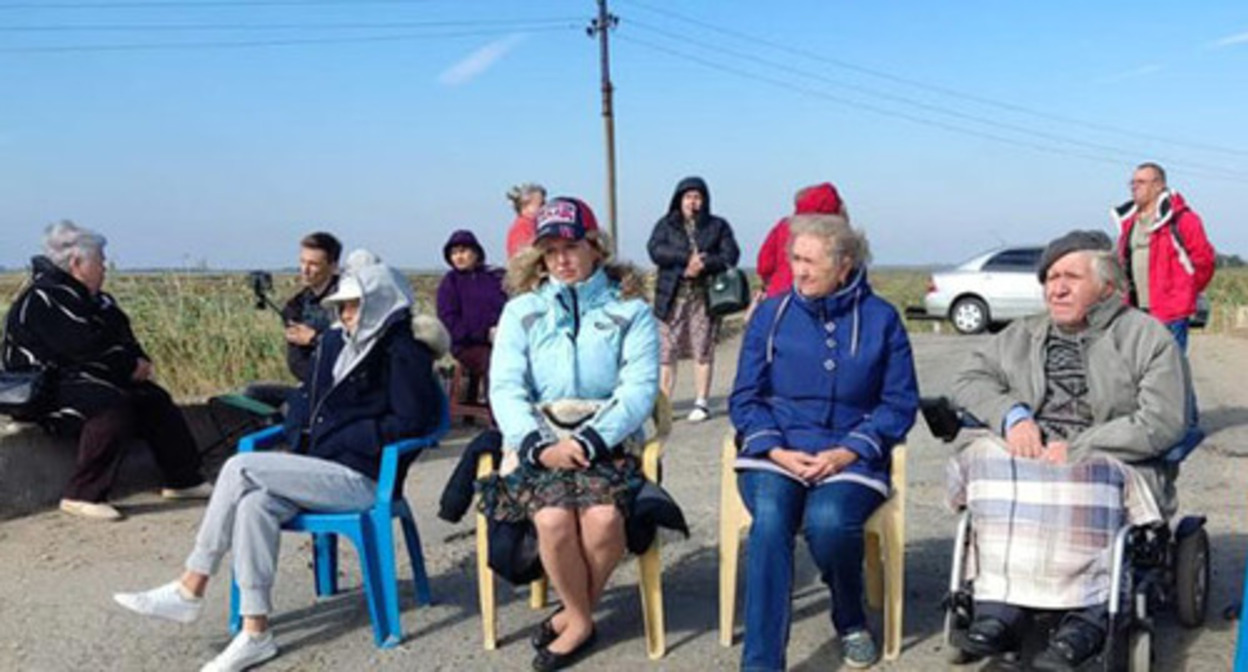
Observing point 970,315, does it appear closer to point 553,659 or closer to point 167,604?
point 553,659

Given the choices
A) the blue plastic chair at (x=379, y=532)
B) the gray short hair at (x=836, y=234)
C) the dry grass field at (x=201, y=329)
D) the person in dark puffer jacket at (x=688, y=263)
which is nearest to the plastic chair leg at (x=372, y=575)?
the blue plastic chair at (x=379, y=532)

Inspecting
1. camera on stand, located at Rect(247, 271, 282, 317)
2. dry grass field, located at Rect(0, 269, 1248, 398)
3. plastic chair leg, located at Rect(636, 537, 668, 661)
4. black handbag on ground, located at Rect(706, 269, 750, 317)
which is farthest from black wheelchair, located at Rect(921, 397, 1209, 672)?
dry grass field, located at Rect(0, 269, 1248, 398)

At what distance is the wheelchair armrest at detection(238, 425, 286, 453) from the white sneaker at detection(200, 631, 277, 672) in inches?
29.4

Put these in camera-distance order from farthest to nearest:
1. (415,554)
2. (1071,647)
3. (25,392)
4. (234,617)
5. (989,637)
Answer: (25,392) → (415,554) → (234,617) → (989,637) → (1071,647)

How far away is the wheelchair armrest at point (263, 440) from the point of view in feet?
14.7

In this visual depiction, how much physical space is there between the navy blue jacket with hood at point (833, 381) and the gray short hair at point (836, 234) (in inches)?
3.3

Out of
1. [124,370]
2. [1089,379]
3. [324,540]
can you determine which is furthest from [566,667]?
[124,370]

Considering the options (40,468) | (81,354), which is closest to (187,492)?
(40,468)

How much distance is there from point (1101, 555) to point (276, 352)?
7088 mm

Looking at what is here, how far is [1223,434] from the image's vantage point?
8.21 metres

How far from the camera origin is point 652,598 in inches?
159

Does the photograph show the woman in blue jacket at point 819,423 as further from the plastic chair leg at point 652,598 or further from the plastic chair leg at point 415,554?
the plastic chair leg at point 415,554

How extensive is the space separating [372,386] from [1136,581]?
2.70 m

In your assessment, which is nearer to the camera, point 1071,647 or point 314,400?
point 1071,647
